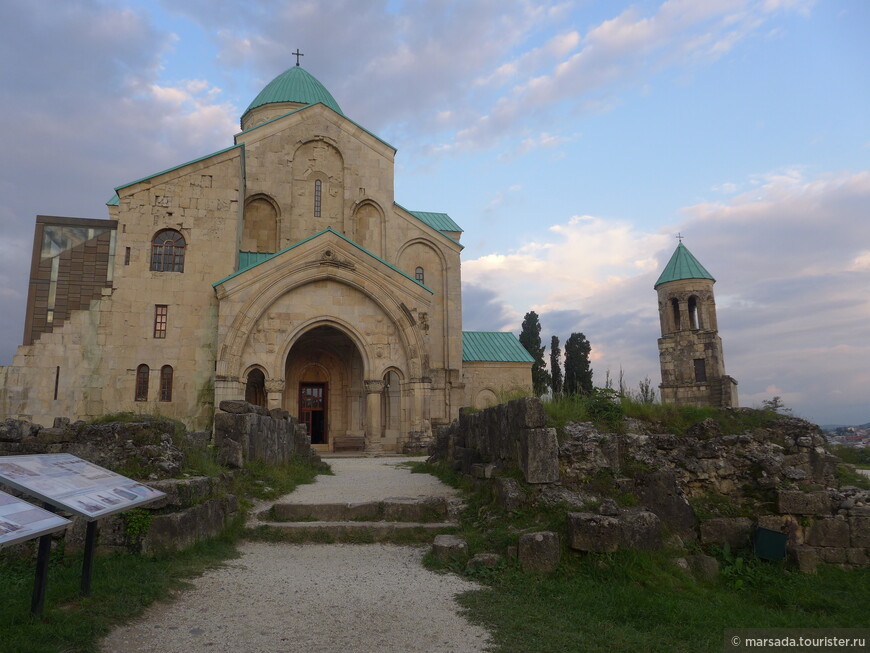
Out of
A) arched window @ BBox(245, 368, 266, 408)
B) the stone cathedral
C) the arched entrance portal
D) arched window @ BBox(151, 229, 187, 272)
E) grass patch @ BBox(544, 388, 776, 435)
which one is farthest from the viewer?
the arched entrance portal

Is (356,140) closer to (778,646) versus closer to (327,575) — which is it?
(327,575)

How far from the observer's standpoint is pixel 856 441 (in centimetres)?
1495

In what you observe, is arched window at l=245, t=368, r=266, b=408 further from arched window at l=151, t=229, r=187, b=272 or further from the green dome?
the green dome

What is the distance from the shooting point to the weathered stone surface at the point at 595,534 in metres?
5.72

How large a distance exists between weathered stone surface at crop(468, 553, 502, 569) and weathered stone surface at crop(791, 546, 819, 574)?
123 inches

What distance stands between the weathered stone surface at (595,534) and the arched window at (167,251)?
18.0m

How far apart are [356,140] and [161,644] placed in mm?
23355

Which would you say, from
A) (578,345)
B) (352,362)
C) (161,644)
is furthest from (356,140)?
(161,644)

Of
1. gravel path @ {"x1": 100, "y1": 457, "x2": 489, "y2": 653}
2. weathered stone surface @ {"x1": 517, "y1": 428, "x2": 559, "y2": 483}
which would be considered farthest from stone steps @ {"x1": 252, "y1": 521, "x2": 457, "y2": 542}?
weathered stone surface @ {"x1": 517, "y1": 428, "x2": 559, "y2": 483}

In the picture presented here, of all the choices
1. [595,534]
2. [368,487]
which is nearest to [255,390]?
[368,487]

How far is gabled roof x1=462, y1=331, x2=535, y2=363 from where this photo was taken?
2780cm

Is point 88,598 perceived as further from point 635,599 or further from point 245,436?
point 245,436

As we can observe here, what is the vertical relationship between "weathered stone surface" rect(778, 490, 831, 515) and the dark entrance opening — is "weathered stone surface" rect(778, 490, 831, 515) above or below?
below

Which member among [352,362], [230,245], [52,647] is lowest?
[52,647]
